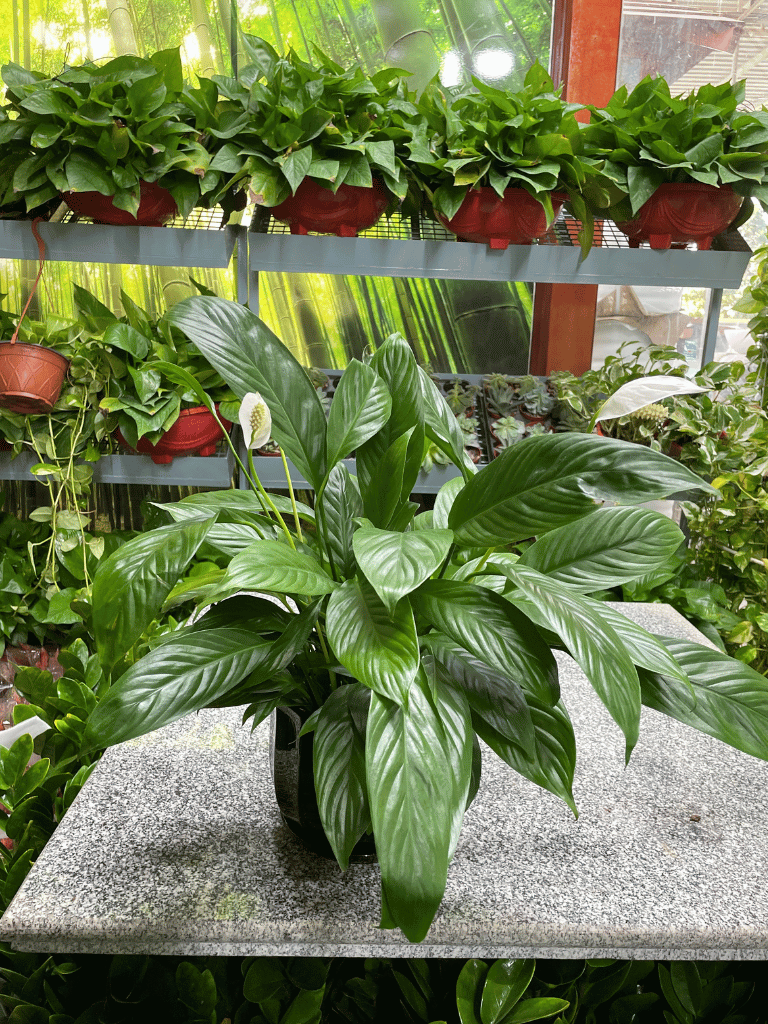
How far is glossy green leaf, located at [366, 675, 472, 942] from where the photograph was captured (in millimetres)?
571

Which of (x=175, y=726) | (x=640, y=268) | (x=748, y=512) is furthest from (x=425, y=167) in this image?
(x=175, y=726)

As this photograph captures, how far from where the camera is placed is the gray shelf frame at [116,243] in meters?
2.05

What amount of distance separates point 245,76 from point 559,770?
6.37 ft

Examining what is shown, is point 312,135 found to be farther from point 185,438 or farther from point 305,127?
point 185,438

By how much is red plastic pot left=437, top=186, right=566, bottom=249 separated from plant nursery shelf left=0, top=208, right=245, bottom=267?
0.67m

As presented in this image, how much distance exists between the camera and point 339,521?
84cm

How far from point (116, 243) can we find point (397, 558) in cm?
179

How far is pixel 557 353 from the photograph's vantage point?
306 centimetres

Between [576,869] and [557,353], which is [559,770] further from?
[557,353]

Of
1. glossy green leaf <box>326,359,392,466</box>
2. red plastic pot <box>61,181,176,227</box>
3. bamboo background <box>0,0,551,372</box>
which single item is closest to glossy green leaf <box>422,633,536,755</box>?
glossy green leaf <box>326,359,392,466</box>

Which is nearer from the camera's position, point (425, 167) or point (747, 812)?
point (747, 812)

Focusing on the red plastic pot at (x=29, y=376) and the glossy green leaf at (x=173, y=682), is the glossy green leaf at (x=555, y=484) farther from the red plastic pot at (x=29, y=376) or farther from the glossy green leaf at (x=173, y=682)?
the red plastic pot at (x=29, y=376)

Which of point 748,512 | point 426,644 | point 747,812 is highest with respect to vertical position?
point 426,644

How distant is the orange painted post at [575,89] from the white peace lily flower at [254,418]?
2.57 m
